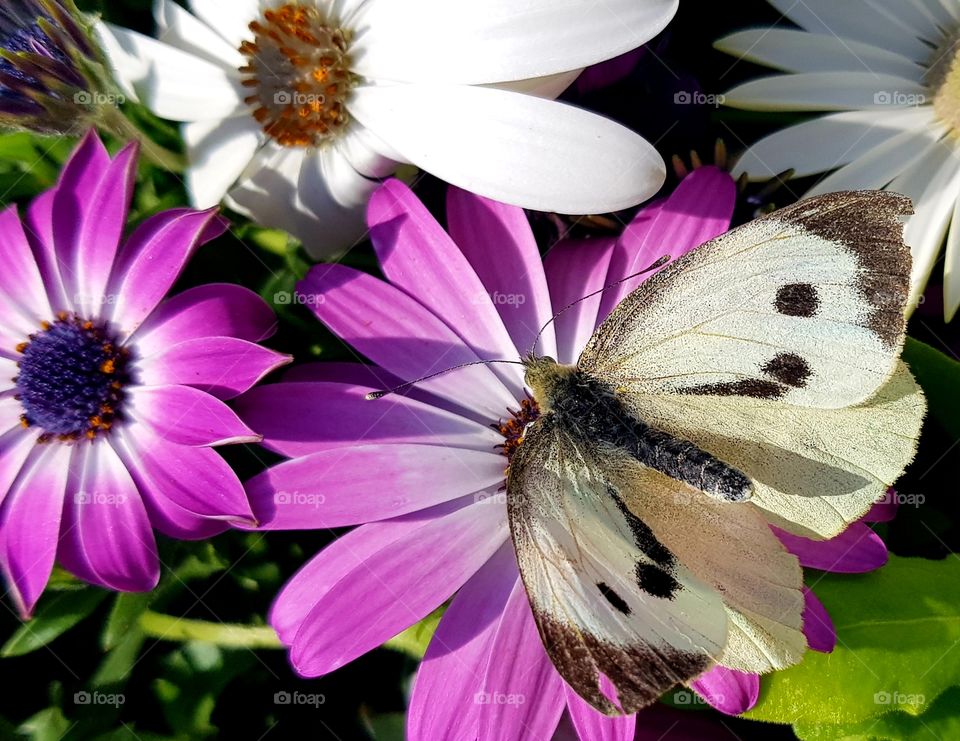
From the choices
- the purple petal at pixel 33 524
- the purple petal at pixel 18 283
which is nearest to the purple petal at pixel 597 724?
the purple petal at pixel 33 524

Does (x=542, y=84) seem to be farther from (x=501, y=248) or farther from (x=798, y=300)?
(x=798, y=300)

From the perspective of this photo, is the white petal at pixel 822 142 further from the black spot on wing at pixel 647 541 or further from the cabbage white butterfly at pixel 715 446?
the black spot on wing at pixel 647 541

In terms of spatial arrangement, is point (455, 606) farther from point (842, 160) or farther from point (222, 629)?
point (842, 160)

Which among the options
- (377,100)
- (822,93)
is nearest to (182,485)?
(377,100)

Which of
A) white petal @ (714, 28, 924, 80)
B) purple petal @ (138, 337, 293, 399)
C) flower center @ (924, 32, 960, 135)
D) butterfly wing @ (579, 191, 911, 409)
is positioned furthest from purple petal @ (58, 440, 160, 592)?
flower center @ (924, 32, 960, 135)

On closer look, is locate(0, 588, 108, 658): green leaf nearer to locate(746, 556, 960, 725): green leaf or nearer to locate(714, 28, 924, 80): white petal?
locate(746, 556, 960, 725): green leaf

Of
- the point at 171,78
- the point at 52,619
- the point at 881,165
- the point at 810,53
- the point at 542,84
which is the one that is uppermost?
the point at 810,53

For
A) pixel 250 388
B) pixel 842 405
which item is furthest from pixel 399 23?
pixel 842 405
